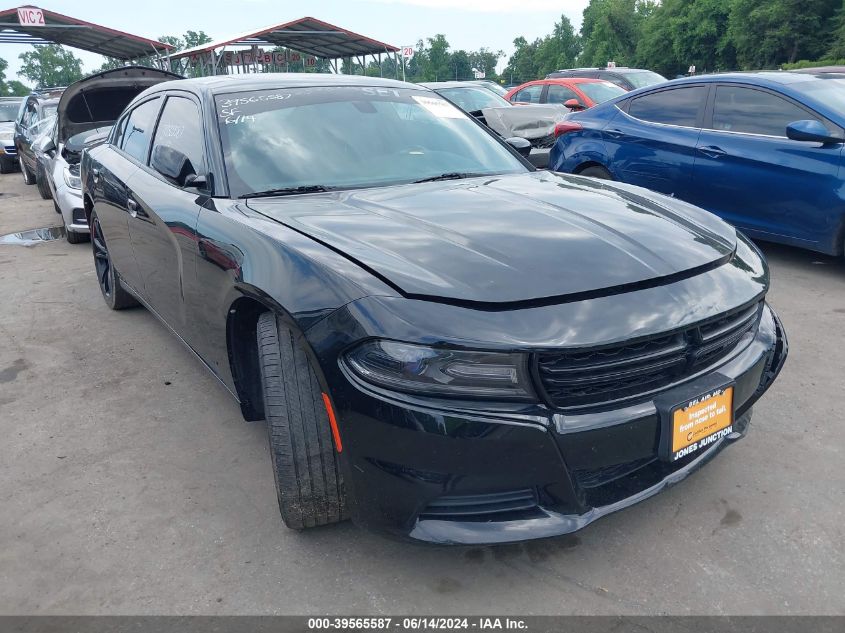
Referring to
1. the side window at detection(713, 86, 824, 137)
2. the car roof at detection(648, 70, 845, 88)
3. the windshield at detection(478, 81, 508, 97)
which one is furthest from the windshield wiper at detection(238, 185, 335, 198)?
the windshield at detection(478, 81, 508, 97)

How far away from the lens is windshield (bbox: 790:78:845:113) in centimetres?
480

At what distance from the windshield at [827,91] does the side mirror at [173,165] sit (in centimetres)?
430

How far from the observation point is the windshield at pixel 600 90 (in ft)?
36.0

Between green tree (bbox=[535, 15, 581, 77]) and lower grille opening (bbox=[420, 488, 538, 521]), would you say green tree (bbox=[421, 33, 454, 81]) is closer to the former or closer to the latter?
green tree (bbox=[535, 15, 581, 77])

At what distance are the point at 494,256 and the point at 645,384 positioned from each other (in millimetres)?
568

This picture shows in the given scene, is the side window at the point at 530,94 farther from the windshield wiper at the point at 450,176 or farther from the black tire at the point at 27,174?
the windshield wiper at the point at 450,176

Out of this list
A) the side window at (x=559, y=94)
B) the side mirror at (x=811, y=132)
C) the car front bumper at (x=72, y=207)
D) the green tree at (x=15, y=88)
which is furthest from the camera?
the green tree at (x=15, y=88)

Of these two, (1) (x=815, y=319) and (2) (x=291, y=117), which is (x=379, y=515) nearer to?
(2) (x=291, y=117)

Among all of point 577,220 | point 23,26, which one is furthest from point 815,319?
point 23,26

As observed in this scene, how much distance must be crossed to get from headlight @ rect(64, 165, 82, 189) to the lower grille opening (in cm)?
613

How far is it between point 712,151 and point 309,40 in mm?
25133

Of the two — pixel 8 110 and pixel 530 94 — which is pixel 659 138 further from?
pixel 8 110

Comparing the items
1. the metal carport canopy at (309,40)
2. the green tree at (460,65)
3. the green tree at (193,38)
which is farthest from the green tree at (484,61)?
the metal carport canopy at (309,40)

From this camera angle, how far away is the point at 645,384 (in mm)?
1925
